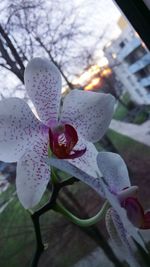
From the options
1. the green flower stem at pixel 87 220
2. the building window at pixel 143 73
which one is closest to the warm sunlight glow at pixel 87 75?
the building window at pixel 143 73

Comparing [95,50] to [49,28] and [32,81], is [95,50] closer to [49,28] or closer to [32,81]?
[49,28]

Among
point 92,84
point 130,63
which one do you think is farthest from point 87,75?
point 130,63

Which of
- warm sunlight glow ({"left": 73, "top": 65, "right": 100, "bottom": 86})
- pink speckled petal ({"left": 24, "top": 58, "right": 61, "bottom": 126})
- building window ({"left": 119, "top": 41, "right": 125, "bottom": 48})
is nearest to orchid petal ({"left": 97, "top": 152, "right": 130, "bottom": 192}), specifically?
pink speckled petal ({"left": 24, "top": 58, "right": 61, "bottom": 126})

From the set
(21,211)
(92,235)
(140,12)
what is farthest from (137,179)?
(140,12)

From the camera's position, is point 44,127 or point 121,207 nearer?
point 121,207

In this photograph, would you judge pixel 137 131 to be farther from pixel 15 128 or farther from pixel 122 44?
pixel 15 128

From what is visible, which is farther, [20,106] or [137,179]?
[137,179]

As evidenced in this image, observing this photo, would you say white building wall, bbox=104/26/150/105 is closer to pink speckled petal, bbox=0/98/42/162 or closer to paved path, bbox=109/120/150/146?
paved path, bbox=109/120/150/146
